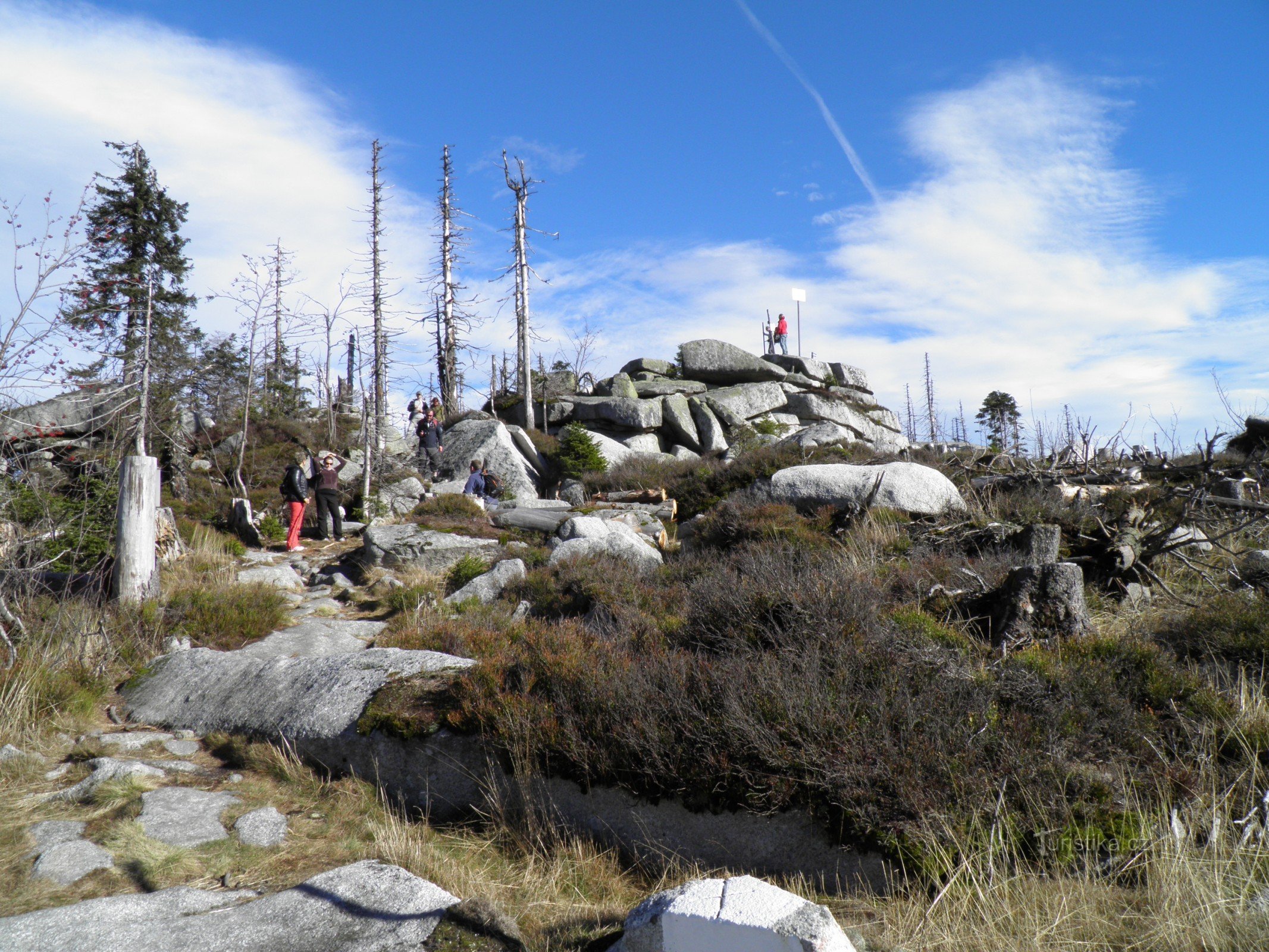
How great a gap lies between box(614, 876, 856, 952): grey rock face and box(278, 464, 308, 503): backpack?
1329 cm

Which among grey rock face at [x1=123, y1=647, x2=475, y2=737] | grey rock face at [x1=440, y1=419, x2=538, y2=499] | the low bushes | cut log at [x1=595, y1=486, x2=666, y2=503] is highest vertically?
grey rock face at [x1=440, y1=419, x2=538, y2=499]

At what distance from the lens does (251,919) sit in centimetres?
372

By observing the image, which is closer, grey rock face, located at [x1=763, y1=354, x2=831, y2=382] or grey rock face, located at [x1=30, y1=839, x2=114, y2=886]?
grey rock face, located at [x1=30, y1=839, x2=114, y2=886]

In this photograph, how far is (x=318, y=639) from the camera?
30.3 ft

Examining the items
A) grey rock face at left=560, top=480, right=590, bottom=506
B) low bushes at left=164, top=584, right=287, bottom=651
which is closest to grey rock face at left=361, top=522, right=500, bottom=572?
low bushes at left=164, top=584, right=287, bottom=651

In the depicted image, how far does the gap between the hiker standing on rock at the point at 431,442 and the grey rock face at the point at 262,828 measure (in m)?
16.1

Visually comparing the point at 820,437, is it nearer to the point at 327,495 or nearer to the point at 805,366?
the point at 805,366

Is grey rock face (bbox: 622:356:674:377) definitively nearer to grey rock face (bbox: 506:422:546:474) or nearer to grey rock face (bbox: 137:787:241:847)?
grey rock face (bbox: 506:422:546:474)

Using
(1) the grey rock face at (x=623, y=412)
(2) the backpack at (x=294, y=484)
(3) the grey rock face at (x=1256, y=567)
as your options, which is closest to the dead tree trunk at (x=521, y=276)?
(1) the grey rock face at (x=623, y=412)

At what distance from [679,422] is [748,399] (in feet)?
11.3

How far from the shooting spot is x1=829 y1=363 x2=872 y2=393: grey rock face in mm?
31125

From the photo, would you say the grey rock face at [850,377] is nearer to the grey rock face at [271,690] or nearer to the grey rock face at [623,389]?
the grey rock face at [623,389]

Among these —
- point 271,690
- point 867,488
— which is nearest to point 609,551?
point 867,488

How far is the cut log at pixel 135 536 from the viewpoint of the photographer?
923cm
